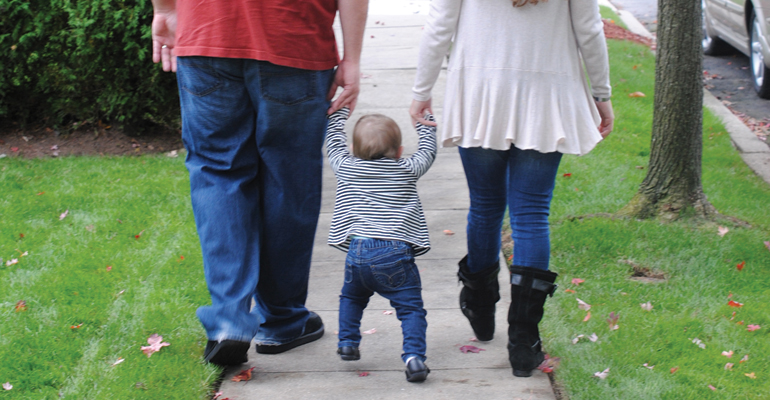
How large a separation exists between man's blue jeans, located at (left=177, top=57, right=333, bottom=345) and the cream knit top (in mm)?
493

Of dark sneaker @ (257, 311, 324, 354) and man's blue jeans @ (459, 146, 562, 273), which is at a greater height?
man's blue jeans @ (459, 146, 562, 273)

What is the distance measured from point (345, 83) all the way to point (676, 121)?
2.42 m

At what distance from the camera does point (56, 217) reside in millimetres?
4680

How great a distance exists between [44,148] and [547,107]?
495 cm

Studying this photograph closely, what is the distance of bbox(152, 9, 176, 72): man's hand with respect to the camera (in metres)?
2.87

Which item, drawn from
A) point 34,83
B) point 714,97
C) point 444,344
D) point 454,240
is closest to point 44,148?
point 34,83

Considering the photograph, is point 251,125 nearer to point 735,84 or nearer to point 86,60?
point 86,60

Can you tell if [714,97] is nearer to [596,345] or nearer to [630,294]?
[630,294]

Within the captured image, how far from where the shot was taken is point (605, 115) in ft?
9.56

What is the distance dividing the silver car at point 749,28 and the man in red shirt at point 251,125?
6140 mm

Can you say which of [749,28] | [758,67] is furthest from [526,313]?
[749,28]

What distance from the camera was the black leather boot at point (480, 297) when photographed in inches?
118

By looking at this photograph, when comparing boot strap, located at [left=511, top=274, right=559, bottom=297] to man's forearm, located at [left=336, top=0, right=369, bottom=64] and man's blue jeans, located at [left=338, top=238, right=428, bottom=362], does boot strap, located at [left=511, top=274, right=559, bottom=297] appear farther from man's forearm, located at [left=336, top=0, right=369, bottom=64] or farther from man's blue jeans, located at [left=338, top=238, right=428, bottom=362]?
man's forearm, located at [left=336, top=0, right=369, bottom=64]

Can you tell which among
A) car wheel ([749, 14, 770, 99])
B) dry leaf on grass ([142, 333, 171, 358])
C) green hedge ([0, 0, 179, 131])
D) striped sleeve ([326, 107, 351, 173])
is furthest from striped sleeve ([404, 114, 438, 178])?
car wheel ([749, 14, 770, 99])
